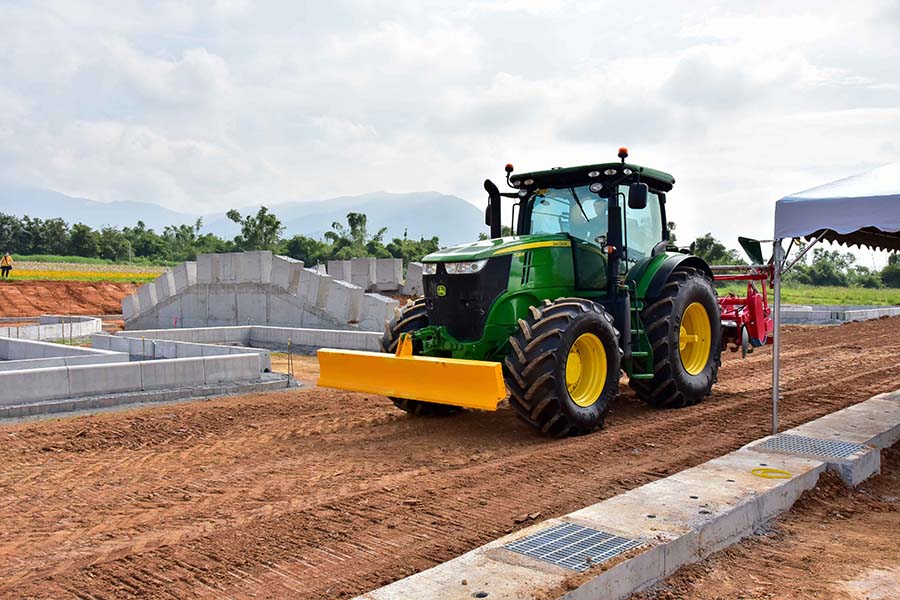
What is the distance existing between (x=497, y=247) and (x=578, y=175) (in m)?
1.58

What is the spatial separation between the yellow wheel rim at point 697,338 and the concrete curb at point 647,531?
2.83 meters

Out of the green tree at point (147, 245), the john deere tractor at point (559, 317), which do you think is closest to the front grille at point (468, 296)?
the john deere tractor at point (559, 317)

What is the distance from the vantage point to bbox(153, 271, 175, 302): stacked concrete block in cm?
2309

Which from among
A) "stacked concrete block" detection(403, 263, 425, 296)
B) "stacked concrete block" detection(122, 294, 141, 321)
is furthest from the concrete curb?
"stacked concrete block" detection(122, 294, 141, 321)

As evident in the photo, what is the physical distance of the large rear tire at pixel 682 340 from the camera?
8.69 m

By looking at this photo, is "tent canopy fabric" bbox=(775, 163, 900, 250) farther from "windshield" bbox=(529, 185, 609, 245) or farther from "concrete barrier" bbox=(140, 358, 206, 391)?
"concrete barrier" bbox=(140, 358, 206, 391)

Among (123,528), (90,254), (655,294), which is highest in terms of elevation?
(90,254)

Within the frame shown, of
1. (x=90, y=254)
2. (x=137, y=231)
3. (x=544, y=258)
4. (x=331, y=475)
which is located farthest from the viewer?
(x=137, y=231)

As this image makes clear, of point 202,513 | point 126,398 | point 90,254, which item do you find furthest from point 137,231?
point 202,513

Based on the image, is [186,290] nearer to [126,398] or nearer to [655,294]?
[126,398]

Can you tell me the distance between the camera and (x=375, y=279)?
23109 millimetres

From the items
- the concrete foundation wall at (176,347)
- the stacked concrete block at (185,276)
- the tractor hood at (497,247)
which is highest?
the stacked concrete block at (185,276)

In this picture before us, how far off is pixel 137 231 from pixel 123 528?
254ft

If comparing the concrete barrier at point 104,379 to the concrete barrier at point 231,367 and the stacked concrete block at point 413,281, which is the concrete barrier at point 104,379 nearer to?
the concrete barrier at point 231,367
